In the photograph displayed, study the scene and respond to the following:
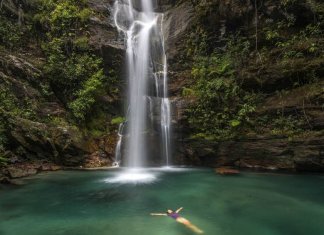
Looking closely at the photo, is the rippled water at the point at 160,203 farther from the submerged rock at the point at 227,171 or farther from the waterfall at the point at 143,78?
the waterfall at the point at 143,78

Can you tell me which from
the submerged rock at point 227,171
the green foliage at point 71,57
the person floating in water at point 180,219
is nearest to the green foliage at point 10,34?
the green foliage at point 71,57

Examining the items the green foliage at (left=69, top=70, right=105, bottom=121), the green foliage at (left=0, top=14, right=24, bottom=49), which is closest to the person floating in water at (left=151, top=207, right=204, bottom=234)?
the green foliage at (left=69, top=70, right=105, bottom=121)

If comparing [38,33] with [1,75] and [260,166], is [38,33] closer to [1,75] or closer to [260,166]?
[1,75]

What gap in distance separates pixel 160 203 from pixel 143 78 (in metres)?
9.31

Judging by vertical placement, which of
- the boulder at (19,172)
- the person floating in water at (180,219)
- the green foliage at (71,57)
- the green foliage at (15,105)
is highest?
the green foliage at (71,57)

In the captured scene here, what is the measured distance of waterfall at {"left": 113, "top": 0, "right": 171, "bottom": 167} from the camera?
47.4 ft

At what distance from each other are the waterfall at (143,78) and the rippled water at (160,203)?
91.6 inches

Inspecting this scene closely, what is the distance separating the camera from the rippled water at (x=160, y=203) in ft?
21.9

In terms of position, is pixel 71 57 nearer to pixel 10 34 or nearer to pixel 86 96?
pixel 86 96

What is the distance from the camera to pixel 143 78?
1656 centimetres

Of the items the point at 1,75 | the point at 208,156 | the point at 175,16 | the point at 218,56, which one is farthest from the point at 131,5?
the point at 208,156

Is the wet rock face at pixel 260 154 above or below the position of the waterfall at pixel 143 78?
below

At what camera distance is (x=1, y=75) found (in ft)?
44.8

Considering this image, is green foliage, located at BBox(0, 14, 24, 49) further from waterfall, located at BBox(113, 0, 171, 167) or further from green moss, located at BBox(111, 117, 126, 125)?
green moss, located at BBox(111, 117, 126, 125)
